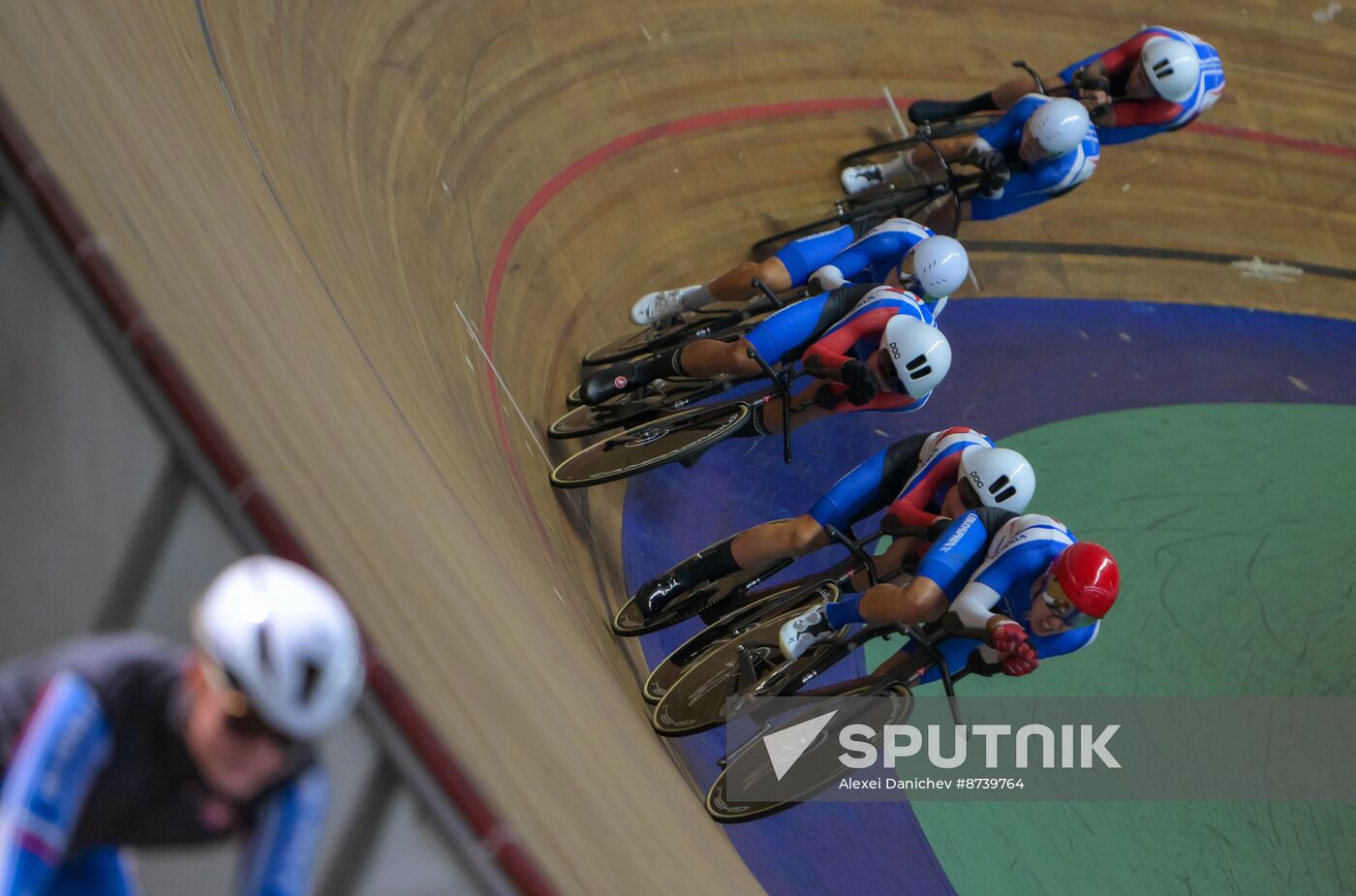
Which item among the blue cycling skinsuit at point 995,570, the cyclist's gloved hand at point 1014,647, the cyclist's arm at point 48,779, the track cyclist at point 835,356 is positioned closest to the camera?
the cyclist's arm at point 48,779

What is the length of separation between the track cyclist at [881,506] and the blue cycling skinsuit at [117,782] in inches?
123

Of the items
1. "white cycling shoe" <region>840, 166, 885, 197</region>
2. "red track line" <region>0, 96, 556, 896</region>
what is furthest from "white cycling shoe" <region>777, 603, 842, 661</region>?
"white cycling shoe" <region>840, 166, 885, 197</region>

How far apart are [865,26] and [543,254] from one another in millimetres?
3282

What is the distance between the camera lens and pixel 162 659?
5.02ft

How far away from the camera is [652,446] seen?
484cm

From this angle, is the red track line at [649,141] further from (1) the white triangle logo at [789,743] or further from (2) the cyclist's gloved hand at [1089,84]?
(2) the cyclist's gloved hand at [1089,84]

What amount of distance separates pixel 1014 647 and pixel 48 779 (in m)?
2.95

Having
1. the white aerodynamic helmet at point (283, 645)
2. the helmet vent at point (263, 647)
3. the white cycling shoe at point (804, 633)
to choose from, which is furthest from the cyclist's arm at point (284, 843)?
the white cycling shoe at point (804, 633)

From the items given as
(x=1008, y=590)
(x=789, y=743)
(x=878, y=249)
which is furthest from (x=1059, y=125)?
(x=789, y=743)

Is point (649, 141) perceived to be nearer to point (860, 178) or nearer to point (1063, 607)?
point (860, 178)

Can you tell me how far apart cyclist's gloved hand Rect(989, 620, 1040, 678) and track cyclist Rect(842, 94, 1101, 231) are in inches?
126

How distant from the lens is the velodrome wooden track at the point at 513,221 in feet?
8.07

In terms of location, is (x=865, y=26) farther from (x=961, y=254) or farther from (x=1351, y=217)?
(x=1351, y=217)

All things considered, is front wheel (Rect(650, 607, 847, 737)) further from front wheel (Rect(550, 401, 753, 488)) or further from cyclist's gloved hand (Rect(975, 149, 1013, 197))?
cyclist's gloved hand (Rect(975, 149, 1013, 197))
